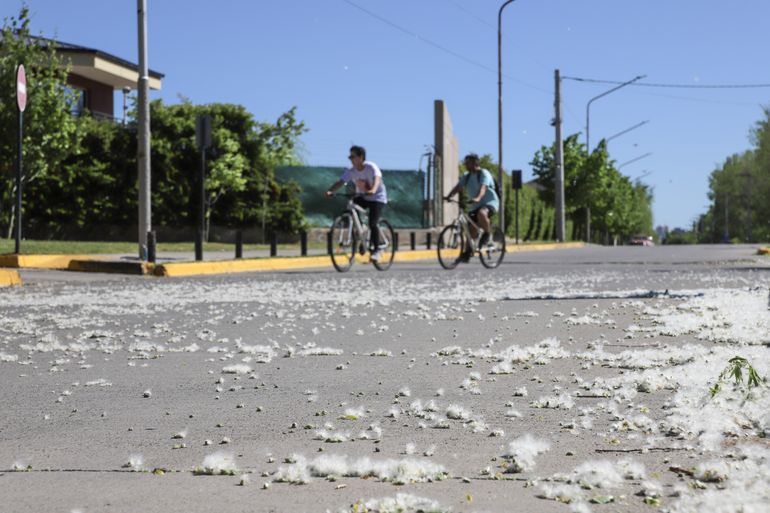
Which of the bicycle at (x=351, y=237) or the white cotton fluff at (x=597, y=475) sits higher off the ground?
the bicycle at (x=351, y=237)

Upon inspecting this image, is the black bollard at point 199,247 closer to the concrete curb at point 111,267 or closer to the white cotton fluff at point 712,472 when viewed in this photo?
the concrete curb at point 111,267

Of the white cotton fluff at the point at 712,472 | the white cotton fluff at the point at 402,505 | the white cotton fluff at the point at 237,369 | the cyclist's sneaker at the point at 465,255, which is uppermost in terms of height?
the cyclist's sneaker at the point at 465,255

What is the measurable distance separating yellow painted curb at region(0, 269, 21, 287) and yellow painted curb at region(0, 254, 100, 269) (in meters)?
2.71

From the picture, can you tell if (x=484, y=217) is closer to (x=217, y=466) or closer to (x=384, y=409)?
(x=384, y=409)

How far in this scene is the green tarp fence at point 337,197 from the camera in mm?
33250

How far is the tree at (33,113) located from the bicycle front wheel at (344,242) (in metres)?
11.1

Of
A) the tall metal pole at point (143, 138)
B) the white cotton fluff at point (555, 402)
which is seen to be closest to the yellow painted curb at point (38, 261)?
the tall metal pole at point (143, 138)

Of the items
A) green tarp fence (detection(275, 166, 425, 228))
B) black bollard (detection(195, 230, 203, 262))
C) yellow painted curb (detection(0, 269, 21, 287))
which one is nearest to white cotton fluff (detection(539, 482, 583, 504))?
yellow painted curb (detection(0, 269, 21, 287))

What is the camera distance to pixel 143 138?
55.6 feet

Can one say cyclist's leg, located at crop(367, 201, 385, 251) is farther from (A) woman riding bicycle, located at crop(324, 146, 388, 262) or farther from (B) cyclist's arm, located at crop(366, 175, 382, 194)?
(B) cyclist's arm, located at crop(366, 175, 382, 194)

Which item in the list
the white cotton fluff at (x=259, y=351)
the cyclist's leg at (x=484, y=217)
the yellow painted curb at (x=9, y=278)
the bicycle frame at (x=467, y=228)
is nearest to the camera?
the white cotton fluff at (x=259, y=351)

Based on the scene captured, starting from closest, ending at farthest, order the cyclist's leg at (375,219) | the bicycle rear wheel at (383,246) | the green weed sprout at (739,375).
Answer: the green weed sprout at (739,375) < the cyclist's leg at (375,219) < the bicycle rear wheel at (383,246)

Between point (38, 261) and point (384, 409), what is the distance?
13.1 m

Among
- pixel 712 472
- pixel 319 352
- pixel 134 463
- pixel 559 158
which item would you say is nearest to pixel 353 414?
pixel 134 463
